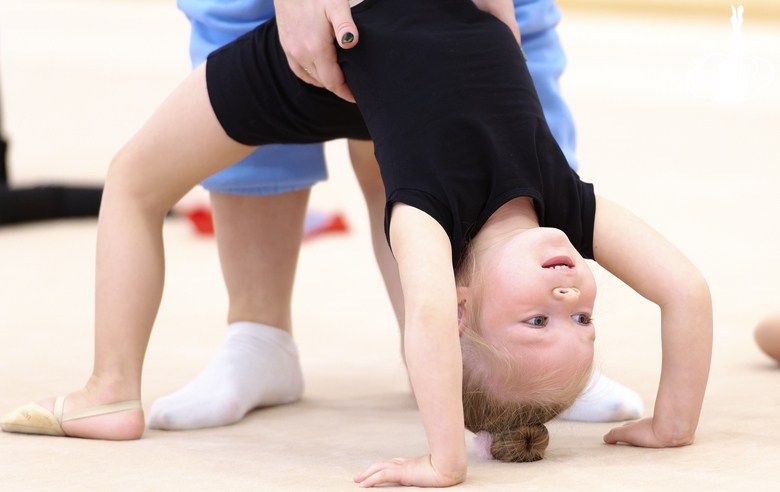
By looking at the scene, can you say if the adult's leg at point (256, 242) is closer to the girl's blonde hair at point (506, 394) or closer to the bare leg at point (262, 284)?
the bare leg at point (262, 284)

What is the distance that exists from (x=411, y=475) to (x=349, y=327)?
106cm

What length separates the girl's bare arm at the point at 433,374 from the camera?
1104 millimetres

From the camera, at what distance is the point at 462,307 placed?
1.25m

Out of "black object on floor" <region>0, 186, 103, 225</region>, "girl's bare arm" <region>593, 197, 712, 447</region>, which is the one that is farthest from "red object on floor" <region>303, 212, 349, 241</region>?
"girl's bare arm" <region>593, 197, 712, 447</region>

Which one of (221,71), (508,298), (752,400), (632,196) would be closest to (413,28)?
(221,71)

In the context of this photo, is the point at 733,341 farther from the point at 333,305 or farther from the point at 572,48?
the point at 572,48

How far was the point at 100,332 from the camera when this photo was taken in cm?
142

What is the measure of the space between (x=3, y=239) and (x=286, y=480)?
7.26ft

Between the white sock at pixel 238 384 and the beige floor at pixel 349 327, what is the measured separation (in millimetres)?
33

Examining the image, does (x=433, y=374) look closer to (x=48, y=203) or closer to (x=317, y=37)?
(x=317, y=37)

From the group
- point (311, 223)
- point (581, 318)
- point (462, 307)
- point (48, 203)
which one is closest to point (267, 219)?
point (462, 307)

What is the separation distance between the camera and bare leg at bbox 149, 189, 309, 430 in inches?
64.4

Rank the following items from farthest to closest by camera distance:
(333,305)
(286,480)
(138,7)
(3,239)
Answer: (138,7) → (3,239) → (333,305) → (286,480)

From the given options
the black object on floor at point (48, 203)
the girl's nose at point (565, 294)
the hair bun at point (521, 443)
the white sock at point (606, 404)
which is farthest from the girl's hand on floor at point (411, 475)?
the black object on floor at point (48, 203)
